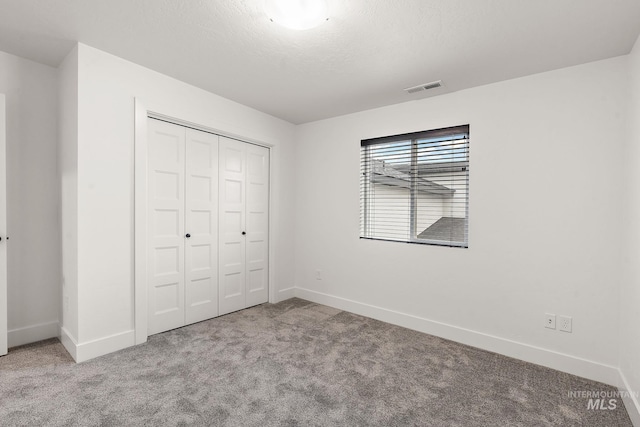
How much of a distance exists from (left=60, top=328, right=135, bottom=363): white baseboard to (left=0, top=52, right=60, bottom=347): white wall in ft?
1.14

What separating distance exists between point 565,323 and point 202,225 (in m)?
3.40

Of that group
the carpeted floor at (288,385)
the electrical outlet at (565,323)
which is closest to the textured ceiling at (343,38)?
the electrical outlet at (565,323)

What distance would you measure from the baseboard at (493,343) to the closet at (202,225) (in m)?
1.25

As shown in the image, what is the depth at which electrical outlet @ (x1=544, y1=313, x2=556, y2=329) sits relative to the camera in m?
2.47

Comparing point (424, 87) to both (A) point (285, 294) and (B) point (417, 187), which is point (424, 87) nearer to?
(B) point (417, 187)

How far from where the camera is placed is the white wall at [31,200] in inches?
102

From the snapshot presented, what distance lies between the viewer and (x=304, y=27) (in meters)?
1.91

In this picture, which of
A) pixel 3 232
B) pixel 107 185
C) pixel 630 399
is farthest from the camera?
pixel 107 185

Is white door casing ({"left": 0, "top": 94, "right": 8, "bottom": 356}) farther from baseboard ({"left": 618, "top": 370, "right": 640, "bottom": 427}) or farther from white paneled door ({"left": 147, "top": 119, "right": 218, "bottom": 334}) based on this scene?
baseboard ({"left": 618, "top": 370, "right": 640, "bottom": 427})

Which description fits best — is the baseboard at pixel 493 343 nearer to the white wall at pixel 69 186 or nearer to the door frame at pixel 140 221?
the door frame at pixel 140 221

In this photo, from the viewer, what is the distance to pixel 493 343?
2734 mm

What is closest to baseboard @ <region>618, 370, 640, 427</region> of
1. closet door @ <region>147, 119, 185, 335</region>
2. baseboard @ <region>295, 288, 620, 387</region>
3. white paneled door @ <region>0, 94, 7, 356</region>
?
baseboard @ <region>295, 288, 620, 387</region>

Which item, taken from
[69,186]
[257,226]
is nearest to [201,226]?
[257,226]

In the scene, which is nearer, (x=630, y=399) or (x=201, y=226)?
(x=630, y=399)
